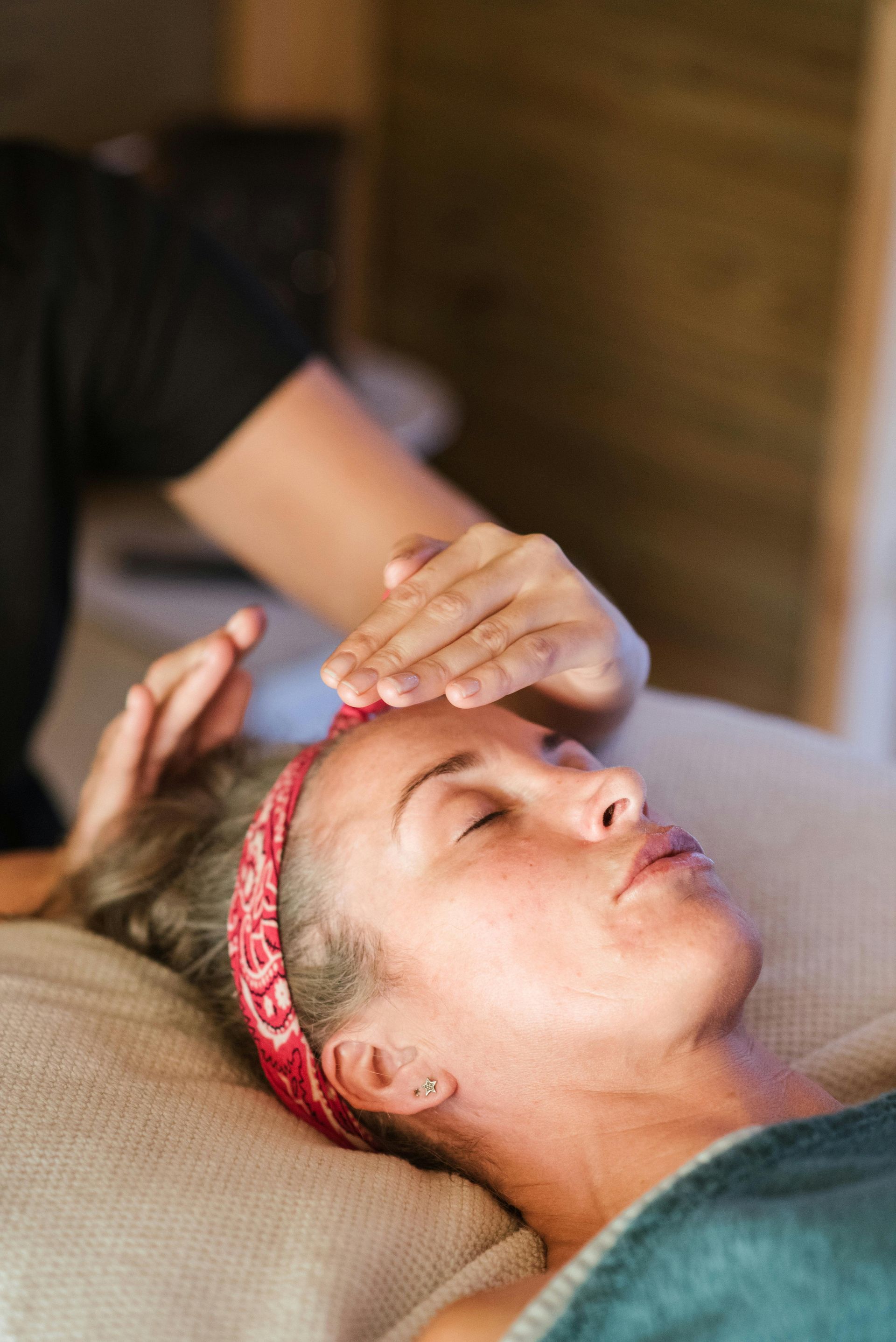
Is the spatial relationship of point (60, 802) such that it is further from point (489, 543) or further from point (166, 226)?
point (489, 543)

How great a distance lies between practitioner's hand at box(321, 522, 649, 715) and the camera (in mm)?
659

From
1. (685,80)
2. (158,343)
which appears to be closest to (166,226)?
(158,343)

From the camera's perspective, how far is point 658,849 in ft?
2.32

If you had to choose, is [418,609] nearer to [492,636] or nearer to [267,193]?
[492,636]

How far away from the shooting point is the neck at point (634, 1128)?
2.29 ft

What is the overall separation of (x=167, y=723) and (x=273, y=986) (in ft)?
0.70

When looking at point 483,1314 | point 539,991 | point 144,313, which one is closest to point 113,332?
point 144,313

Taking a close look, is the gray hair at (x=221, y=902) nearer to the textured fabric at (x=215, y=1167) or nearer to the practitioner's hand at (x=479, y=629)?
the textured fabric at (x=215, y=1167)

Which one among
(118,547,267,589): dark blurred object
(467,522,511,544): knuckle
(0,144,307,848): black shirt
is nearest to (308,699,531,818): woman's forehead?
(467,522,511,544): knuckle

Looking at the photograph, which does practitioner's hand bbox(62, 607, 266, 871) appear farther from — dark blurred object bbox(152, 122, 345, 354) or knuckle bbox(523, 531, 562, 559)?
dark blurred object bbox(152, 122, 345, 354)

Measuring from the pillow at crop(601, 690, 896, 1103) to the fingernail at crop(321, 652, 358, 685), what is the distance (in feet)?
0.83

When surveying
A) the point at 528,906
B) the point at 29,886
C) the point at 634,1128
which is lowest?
the point at 29,886

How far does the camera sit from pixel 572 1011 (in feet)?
2.22

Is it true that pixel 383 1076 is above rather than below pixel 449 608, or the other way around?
below
